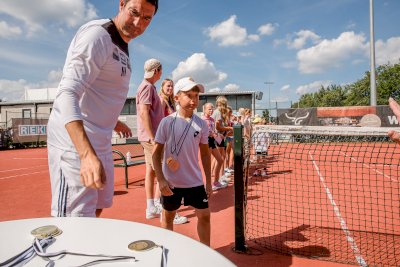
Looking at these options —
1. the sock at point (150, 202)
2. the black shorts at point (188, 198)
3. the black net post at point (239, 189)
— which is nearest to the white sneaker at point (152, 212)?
the sock at point (150, 202)

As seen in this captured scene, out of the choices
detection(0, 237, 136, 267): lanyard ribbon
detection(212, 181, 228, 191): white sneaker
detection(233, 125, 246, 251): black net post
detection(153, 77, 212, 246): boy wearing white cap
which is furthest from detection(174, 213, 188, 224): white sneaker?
detection(0, 237, 136, 267): lanyard ribbon

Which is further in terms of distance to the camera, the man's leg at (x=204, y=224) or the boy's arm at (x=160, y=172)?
the man's leg at (x=204, y=224)

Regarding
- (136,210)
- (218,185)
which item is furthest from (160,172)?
(218,185)

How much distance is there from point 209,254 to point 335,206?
18.2 ft

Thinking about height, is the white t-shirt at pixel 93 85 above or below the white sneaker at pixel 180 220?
above

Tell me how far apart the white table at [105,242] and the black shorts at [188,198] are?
169 centimetres

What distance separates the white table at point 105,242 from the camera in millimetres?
893

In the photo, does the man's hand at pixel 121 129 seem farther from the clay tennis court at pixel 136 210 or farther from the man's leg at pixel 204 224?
the clay tennis court at pixel 136 210

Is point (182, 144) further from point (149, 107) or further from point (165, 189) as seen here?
point (149, 107)

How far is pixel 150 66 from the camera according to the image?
13.5 ft

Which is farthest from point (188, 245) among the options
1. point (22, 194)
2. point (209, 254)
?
point (22, 194)

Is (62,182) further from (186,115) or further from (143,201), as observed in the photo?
(143,201)

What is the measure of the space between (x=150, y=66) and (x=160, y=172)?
1.92m

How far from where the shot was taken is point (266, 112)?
1104 inches
